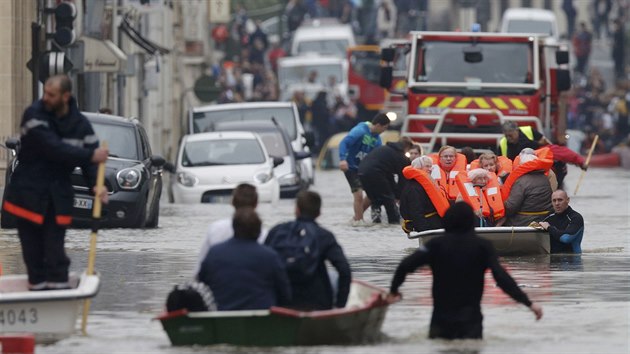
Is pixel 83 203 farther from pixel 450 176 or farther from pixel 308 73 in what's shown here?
pixel 308 73

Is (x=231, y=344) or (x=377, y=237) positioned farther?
(x=377, y=237)

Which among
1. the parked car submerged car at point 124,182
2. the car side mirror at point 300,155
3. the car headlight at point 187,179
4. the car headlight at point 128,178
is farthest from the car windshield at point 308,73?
the car headlight at point 128,178

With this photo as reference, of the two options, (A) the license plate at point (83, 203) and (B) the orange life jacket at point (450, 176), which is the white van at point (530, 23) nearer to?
(A) the license plate at point (83, 203)

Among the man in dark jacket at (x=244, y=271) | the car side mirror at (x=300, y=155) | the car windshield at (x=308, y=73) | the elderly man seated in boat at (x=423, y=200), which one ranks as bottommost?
the car windshield at (x=308, y=73)

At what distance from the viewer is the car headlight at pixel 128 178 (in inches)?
1116

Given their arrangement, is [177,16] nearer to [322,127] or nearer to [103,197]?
[322,127]

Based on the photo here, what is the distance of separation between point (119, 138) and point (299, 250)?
47.4 ft

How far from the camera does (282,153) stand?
40.4 metres

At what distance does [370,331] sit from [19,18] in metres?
22.8

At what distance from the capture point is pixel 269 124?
42.0 meters

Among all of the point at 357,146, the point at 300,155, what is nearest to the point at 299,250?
the point at 357,146

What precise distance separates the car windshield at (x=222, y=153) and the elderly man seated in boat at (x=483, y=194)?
1324 cm

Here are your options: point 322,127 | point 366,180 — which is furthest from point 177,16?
point 366,180

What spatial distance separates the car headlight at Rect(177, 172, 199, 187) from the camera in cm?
3700
